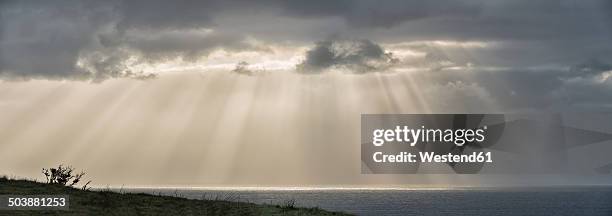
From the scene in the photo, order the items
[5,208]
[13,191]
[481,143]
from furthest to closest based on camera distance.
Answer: [481,143], [13,191], [5,208]

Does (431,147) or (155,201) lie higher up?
(431,147)

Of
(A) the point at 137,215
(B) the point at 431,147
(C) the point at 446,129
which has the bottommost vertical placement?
(A) the point at 137,215

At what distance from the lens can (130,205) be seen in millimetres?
34562

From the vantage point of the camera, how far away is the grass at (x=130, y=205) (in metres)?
33.2

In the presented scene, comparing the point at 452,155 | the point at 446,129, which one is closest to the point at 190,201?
the point at 452,155

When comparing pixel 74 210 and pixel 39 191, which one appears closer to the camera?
pixel 74 210

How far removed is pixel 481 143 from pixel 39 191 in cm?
5731

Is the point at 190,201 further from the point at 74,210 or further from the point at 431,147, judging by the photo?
the point at 431,147

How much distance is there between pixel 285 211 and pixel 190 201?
4808mm

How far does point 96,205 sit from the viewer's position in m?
33.9

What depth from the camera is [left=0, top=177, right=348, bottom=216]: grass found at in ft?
109

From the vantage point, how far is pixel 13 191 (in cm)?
3491

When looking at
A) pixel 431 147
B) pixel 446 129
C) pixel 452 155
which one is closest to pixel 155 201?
pixel 431 147

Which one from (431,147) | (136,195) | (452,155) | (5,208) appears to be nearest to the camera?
(5,208)
